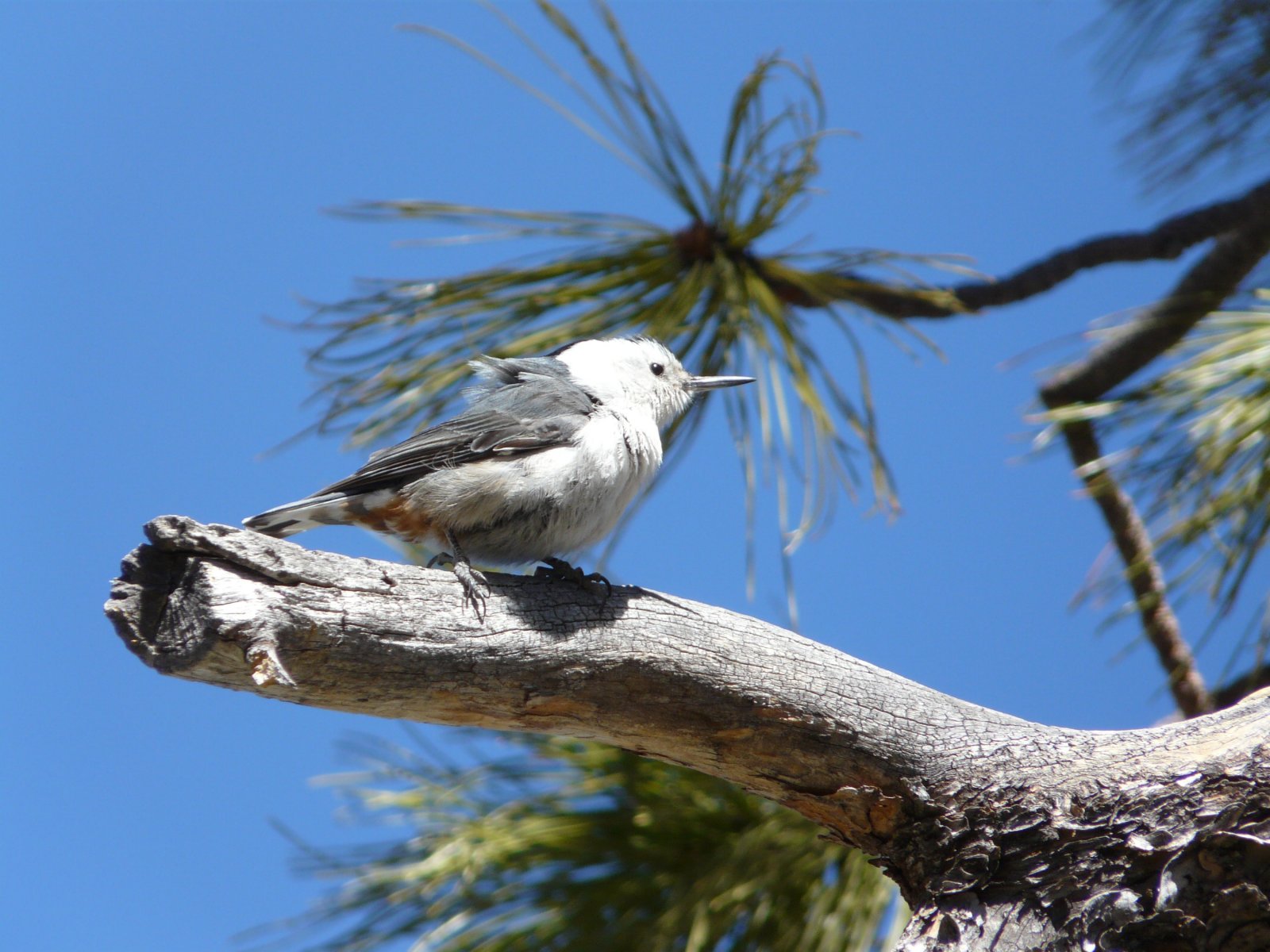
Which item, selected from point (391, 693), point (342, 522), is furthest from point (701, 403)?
point (391, 693)

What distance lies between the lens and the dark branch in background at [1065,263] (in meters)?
2.93

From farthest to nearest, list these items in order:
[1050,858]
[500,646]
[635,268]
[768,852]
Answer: [635,268] < [768,852] < [500,646] < [1050,858]

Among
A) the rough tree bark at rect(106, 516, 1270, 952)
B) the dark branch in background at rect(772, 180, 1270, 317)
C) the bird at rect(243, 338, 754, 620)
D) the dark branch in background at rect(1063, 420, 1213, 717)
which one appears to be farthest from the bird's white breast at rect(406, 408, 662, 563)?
the dark branch in background at rect(1063, 420, 1213, 717)

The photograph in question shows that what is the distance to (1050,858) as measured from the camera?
1.75 meters

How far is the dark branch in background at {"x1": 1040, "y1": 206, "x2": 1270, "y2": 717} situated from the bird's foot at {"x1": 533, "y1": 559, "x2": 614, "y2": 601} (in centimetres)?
135

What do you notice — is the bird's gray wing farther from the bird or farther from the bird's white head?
the bird's white head

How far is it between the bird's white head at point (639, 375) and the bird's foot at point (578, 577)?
53 centimetres

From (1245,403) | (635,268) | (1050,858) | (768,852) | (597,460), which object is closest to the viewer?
(1050,858)

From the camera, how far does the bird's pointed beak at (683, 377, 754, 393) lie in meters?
2.91

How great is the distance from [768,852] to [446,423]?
1.33 metres

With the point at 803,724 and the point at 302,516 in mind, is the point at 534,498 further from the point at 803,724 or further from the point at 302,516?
the point at 803,724

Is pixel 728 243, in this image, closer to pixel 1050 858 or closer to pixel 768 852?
pixel 768 852

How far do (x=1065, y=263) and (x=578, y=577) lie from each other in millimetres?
1742

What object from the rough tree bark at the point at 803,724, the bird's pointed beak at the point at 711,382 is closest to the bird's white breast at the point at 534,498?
the rough tree bark at the point at 803,724
